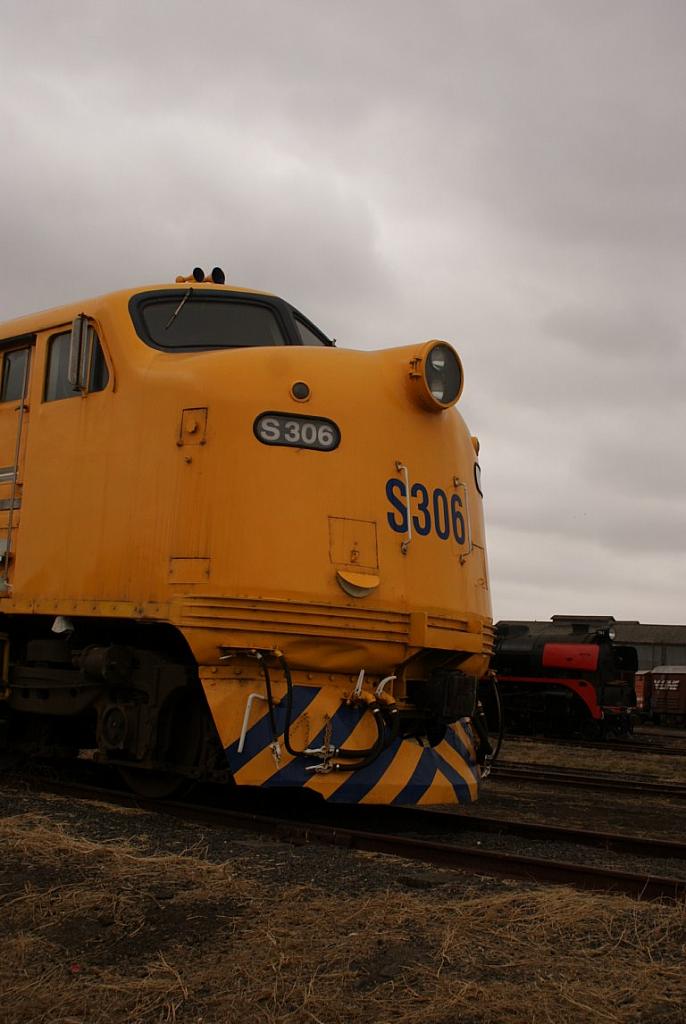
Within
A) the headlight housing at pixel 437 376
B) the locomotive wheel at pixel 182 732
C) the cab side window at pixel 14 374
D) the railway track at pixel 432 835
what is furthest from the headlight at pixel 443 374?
the cab side window at pixel 14 374

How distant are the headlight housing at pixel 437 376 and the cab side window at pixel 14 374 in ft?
10.8

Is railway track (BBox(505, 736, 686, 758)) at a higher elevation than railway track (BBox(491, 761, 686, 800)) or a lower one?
higher

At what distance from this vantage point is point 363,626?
255 inches

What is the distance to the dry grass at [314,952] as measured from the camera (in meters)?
3.33

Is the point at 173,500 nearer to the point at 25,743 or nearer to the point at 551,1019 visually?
the point at 25,743

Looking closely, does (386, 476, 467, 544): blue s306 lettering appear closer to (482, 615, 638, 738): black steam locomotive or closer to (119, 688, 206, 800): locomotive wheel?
(119, 688, 206, 800): locomotive wheel

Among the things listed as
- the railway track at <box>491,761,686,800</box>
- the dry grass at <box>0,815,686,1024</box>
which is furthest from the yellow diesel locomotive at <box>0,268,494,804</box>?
the railway track at <box>491,761,686,800</box>

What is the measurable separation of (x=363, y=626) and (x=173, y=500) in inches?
60.1

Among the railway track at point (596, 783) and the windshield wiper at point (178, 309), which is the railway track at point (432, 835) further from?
the railway track at point (596, 783)

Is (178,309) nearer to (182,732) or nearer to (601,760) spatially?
(182,732)

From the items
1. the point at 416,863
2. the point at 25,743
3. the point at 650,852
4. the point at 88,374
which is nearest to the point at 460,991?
the point at 416,863

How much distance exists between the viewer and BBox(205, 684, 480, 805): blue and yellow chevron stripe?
620cm

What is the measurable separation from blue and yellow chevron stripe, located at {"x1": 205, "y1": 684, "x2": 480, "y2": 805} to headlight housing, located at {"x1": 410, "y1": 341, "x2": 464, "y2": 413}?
2.25 m

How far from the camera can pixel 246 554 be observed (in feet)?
20.9
